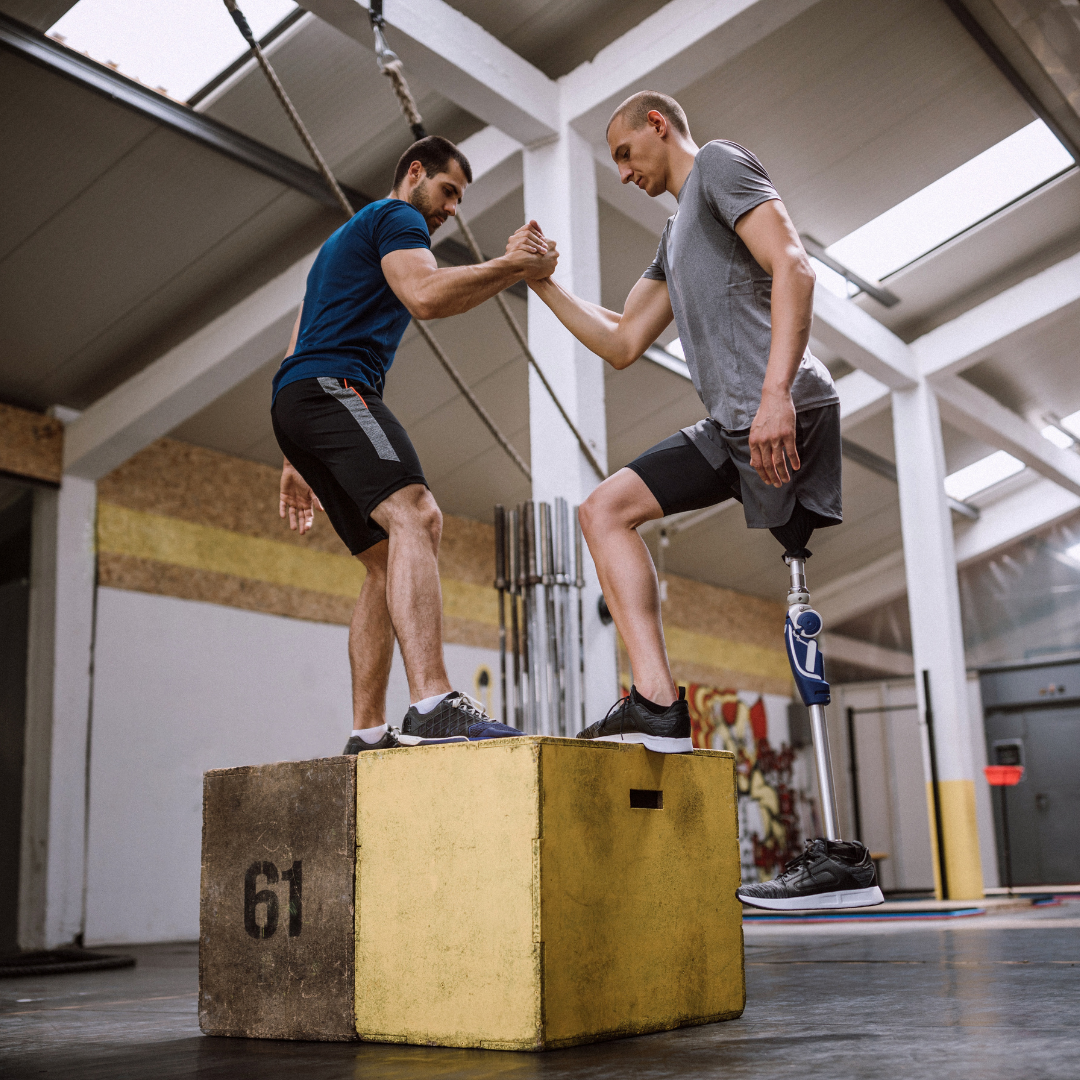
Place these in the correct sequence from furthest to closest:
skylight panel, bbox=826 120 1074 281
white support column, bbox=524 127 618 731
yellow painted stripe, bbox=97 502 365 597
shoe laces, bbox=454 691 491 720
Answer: skylight panel, bbox=826 120 1074 281 → yellow painted stripe, bbox=97 502 365 597 → white support column, bbox=524 127 618 731 → shoe laces, bbox=454 691 491 720

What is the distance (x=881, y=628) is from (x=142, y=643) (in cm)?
927

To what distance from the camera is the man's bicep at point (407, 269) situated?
7.91 ft

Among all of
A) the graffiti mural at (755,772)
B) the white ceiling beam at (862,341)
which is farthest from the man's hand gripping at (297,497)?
the graffiti mural at (755,772)

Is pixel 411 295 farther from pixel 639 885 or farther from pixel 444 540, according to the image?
pixel 444 540

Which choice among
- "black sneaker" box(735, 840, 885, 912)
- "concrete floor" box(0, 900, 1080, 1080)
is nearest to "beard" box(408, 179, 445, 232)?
"black sneaker" box(735, 840, 885, 912)

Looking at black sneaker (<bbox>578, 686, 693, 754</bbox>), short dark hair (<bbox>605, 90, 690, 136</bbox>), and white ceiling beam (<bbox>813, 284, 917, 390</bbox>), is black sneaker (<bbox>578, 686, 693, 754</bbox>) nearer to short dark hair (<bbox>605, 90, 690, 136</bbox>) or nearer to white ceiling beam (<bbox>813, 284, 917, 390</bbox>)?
short dark hair (<bbox>605, 90, 690, 136</bbox>)

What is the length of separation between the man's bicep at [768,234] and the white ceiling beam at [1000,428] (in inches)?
299

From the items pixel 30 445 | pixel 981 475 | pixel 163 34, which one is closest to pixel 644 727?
pixel 163 34

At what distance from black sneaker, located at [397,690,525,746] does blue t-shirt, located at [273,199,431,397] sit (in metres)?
0.71

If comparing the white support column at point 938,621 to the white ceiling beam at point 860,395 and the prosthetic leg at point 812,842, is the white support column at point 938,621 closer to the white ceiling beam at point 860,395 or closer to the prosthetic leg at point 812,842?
the white ceiling beam at point 860,395

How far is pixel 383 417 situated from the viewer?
2453 mm

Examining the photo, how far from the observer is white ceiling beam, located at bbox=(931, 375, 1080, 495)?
9781 millimetres

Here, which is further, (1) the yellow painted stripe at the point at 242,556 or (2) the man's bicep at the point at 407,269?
(1) the yellow painted stripe at the point at 242,556

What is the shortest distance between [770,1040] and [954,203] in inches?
295
